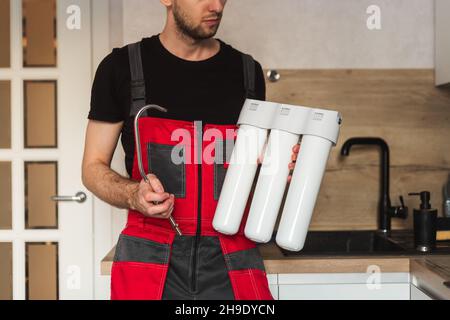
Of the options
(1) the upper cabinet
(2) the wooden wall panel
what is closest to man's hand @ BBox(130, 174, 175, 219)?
(2) the wooden wall panel

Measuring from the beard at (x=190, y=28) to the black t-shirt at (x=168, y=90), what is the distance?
0.25 ft

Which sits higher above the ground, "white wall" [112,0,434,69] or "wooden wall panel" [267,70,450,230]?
"white wall" [112,0,434,69]

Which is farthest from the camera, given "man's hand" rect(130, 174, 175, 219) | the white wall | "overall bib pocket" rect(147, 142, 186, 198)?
the white wall

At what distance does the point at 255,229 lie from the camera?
128 cm

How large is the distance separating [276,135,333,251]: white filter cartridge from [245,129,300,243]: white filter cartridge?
0.09ft

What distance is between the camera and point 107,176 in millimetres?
1408

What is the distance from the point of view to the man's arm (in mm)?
1275

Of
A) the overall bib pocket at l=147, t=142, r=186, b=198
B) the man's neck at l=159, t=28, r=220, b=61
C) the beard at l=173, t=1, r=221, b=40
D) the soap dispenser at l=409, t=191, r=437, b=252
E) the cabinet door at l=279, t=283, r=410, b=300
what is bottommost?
the cabinet door at l=279, t=283, r=410, b=300

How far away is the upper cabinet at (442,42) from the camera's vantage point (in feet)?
6.27

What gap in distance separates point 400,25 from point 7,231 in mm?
1579

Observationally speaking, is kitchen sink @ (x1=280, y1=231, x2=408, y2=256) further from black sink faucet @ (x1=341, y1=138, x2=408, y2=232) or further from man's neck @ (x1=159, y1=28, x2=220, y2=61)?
man's neck @ (x1=159, y1=28, x2=220, y2=61)

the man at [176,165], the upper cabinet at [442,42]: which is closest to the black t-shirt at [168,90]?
the man at [176,165]

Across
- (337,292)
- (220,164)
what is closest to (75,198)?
(220,164)

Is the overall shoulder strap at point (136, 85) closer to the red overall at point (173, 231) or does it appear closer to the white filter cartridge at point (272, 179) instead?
the red overall at point (173, 231)
